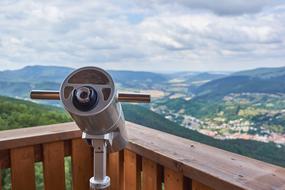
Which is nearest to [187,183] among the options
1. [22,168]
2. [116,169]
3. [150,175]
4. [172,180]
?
[172,180]

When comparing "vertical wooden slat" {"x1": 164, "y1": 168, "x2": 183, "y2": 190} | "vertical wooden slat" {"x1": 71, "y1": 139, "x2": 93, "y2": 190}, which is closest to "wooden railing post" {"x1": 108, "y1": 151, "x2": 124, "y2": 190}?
"vertical wooden slat" {"x1": 71, "y1": 139, "x2": 93, "y2": 190}

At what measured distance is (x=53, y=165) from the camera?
4.91ft

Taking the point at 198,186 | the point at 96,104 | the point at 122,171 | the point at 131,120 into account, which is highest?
the point at 96,104

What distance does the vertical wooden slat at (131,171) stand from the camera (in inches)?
55.4

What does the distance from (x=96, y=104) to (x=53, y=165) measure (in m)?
0.66

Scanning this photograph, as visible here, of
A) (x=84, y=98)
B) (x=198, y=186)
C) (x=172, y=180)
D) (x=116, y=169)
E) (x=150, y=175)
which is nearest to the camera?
(x=84, y=98)

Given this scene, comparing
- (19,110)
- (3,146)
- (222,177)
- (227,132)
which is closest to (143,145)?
(227,132)

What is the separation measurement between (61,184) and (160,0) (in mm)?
1076

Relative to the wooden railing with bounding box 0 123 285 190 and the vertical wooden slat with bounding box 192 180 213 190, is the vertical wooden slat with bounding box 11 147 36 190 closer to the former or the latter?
the wooden railing with bounding box 0 123 285 190

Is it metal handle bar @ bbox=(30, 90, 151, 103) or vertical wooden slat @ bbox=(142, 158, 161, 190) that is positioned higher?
metal handle bar @ bbox=(30, 90, 151, 103)

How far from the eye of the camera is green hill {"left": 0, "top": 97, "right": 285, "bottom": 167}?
1281mm

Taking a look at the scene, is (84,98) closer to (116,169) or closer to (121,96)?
(121,96)

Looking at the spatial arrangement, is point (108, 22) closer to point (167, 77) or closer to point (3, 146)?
point (167, 77)

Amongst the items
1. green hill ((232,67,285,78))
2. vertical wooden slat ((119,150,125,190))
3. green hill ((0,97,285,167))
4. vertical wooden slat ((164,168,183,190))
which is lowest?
vertical wooden slat ((119,150,125,190))
